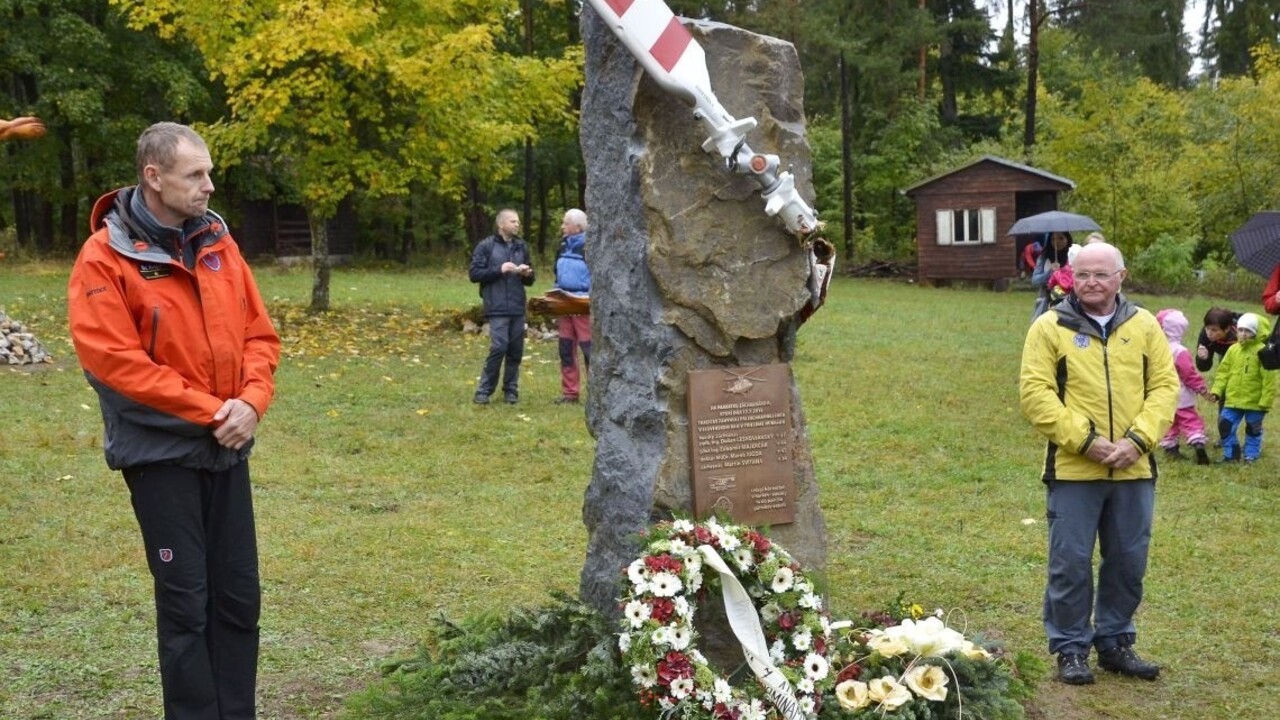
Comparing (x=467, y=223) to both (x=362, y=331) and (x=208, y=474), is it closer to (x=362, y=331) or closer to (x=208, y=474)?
(x=362, y=331)

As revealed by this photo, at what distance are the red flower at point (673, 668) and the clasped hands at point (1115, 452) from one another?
2073 mm

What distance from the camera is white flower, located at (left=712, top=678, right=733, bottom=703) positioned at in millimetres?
4504

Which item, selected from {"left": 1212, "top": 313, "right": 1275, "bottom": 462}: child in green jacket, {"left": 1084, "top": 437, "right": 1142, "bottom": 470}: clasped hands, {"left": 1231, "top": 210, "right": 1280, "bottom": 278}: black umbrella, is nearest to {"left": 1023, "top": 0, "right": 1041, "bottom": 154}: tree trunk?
{"left": 1212, "top": 313, "right": 1275, "bottom": 462}: child in green jacket

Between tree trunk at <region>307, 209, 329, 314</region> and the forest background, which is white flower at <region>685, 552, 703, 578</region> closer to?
the forest background

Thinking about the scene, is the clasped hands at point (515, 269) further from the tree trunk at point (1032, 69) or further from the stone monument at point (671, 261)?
the tree trunk at point (1032, 69)

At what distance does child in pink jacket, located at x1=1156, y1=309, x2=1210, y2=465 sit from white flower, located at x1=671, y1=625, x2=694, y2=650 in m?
7.06

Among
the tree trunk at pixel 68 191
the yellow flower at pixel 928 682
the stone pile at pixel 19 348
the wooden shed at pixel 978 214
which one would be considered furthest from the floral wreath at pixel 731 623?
the tree trunk at pixel 68 191

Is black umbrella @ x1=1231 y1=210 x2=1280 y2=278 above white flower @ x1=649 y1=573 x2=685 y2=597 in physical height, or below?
above

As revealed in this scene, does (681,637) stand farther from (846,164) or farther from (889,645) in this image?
(846,164)

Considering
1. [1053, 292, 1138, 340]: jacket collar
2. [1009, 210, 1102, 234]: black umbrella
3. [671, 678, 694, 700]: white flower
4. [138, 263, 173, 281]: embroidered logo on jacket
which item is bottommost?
[671, 678, 694, 700]: white flower

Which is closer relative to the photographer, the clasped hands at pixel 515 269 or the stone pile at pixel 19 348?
the clasped hands at pixel 515 269

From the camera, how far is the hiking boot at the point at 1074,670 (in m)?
5.63

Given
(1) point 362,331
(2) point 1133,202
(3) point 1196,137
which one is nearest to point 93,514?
(1) point 362,331

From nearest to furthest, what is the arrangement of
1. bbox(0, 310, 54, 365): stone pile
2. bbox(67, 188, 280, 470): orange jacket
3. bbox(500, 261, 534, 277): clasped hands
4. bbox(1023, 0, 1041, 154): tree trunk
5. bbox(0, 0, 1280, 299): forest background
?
bbox(67, 188, 280, 470): orange jacket
bbox(500, 261, 534, 277): clasped hands
bbox(0, 310, 54, 365): stone pile
bbox(0, 0, 1280, 299): forest background
bbox(1023, 0, 1041, 154): tree trunk
